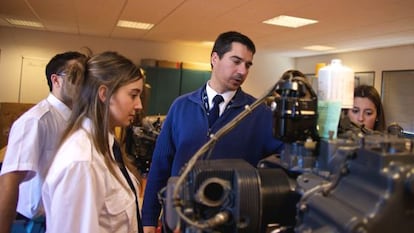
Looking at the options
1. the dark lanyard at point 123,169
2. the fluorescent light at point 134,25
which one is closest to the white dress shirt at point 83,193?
the dark lanyard at point 123,169

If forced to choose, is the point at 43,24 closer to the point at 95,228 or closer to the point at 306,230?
the point at 95,228

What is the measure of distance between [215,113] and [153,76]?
5614 millimetres

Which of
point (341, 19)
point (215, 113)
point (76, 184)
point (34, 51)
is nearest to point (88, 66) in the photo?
point (76, 184)

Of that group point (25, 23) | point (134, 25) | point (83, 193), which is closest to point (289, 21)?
point (134, 25)

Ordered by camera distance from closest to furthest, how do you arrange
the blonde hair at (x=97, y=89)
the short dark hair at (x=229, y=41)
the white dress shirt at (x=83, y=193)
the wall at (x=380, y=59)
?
the white dress shirt at (x=83, y=193) → the blonde hair at (x=97, y=89) → the short dark hair at (x=229, y=41) → the wall at (x=380, y=59)

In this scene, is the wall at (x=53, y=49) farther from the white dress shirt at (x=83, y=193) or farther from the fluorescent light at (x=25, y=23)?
the white dress shirt at (x=83, y=193)

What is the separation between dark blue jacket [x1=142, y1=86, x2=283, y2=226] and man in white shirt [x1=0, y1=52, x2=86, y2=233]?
0.50 meters

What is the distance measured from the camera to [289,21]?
15.8 ft

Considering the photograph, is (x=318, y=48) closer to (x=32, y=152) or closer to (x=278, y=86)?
(x=32, y=152)

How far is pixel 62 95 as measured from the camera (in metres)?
1.92

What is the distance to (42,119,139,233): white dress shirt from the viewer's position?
3.44 feet

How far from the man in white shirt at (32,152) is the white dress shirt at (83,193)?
320mm

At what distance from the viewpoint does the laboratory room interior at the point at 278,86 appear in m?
0.58

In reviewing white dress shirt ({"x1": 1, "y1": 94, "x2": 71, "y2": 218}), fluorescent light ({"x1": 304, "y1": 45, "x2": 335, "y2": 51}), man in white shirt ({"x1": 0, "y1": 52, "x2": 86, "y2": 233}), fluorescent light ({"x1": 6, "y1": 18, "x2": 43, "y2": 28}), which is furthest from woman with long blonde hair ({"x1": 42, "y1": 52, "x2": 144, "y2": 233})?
fluorescent light ({"x1": 304, "y1": 45, "x2": 335, "y2": 51})
